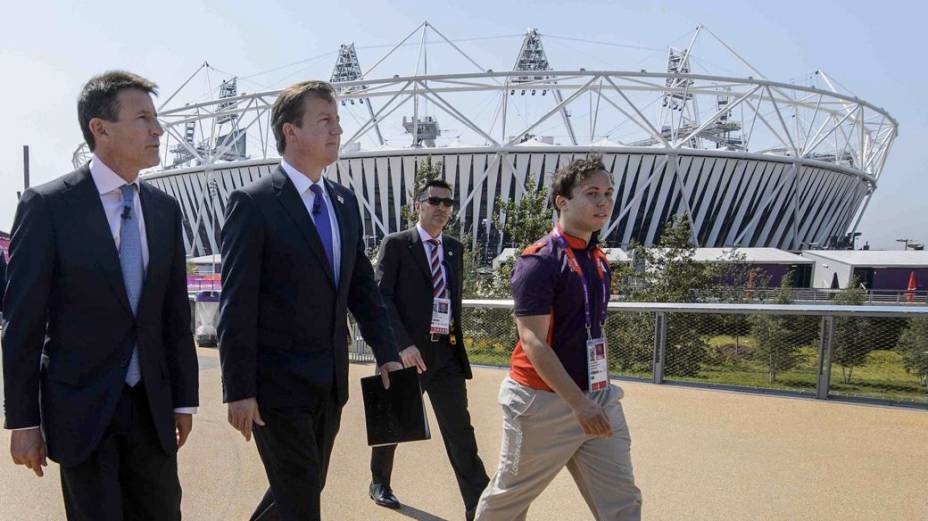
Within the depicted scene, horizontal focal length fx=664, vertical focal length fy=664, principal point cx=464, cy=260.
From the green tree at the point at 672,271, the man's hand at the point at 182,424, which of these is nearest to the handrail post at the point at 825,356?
the green tree at the point at 672,271

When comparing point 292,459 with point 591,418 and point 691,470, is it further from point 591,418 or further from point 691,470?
point 691,470

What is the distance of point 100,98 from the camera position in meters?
2.46

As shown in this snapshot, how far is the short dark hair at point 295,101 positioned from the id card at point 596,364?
4.94ft

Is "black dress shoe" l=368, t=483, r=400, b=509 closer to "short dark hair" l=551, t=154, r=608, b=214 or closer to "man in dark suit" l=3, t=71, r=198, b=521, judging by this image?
"man in dark suit" l=3, t=71, r=198, b=521

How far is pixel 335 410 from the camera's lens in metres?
2.72

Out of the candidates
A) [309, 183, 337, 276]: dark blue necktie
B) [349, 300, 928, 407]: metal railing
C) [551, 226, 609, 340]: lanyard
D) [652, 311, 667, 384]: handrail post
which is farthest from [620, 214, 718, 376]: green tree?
[309, 183, 337, 276]: dark blue necktie

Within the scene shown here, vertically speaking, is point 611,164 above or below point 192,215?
above

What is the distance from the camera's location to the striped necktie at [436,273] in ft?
14.3

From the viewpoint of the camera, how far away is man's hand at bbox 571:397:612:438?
268 centimetres

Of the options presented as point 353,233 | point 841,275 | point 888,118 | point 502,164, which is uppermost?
point 888,118

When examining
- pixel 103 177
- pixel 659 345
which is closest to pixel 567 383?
pixel 103 177

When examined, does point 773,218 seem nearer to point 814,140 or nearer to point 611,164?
point 814,140

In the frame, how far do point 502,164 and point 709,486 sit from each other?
48.5 metres

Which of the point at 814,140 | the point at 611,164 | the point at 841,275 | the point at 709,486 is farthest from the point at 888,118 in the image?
the point at 709,486
